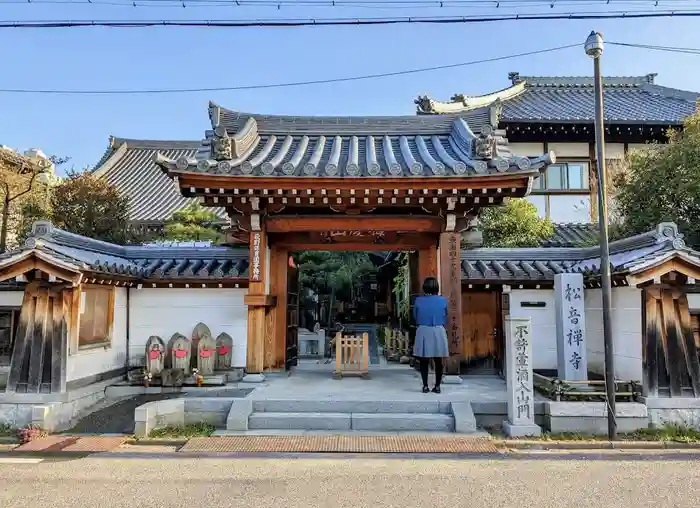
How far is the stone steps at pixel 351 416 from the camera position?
7.28 m

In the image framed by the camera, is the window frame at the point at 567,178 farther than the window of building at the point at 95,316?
Yes

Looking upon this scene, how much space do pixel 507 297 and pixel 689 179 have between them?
4.07 metres

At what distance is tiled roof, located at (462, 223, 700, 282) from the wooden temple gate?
1.06 metres

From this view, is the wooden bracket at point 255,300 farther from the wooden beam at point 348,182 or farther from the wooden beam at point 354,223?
the wooden beam at point 348,182

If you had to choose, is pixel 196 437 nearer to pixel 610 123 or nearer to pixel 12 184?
pixel 12 184

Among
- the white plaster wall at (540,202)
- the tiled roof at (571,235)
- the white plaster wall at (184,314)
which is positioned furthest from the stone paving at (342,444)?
the white plaster wall at (540,202)

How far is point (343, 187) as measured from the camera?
8719 mm

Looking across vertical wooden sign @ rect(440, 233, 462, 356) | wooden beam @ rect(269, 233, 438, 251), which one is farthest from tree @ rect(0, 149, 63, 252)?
vertical wooden sign @ rect(440, 233, 462, 356)

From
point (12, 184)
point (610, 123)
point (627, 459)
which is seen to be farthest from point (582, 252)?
point (12, 184)

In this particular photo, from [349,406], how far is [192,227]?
35.1 feet

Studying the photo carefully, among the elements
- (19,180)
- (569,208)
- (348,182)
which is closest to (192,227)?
(19,180)

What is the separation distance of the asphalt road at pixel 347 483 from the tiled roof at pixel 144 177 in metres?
15.5

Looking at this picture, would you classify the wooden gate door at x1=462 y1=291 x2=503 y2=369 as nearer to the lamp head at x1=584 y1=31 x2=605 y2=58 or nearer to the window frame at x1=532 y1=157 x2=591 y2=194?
the lamp head at x1=584 y1=31 x2=605 y2=58

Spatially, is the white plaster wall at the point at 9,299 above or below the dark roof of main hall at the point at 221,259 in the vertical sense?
below
